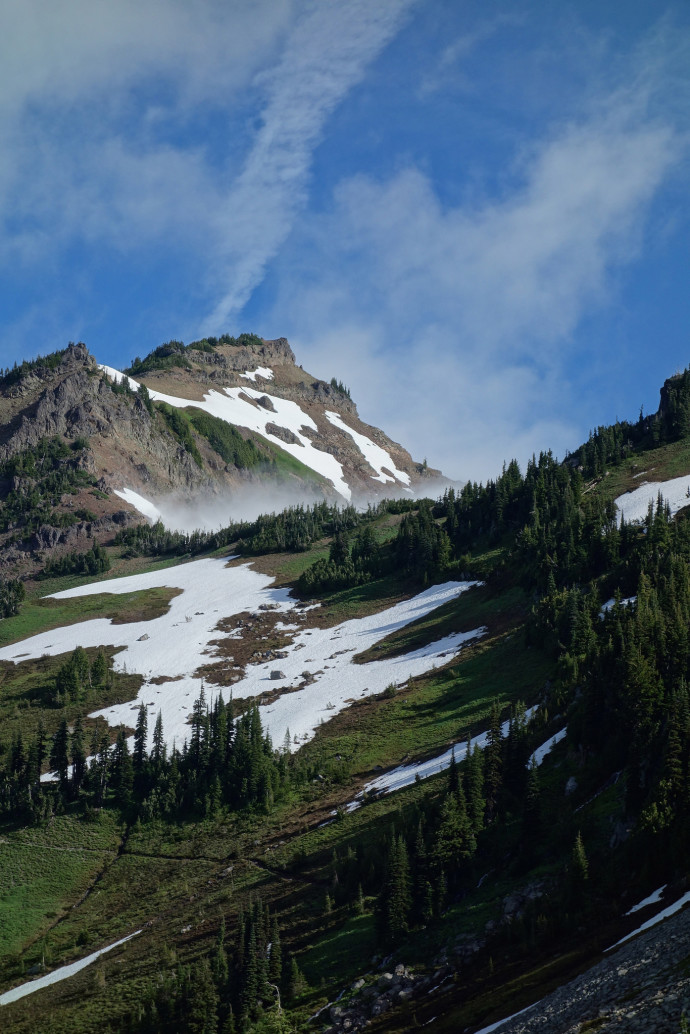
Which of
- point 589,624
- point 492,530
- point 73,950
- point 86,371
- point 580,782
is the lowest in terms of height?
point 73,950

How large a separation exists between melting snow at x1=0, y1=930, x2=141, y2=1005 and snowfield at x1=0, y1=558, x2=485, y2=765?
25966mm

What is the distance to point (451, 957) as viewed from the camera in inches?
1382

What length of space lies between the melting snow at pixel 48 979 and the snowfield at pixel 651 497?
67.0 metres

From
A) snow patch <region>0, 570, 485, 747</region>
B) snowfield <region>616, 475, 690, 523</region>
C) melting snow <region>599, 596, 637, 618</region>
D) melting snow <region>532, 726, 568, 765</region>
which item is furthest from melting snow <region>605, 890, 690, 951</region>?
snowfield <region>616, 475, 690, 523</region>

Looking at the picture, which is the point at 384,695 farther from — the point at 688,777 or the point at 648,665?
the point at 688,777

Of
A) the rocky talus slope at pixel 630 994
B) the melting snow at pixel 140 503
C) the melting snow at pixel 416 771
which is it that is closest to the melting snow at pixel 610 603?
the melting snow at pixel 416 771

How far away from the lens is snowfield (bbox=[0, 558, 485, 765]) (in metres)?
80.4

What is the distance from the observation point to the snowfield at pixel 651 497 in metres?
93.5

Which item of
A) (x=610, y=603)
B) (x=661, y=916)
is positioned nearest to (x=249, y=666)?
(x=610, y=603)

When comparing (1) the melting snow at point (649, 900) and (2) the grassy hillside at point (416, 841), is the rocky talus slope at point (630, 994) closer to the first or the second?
(2) the grassy hillside at point (416, 841)

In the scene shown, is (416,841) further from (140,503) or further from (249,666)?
(140,503)

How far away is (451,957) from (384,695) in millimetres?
42210

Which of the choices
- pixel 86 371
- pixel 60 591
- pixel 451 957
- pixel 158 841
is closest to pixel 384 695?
pixel 158 841

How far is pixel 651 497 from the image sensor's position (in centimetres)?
9875
